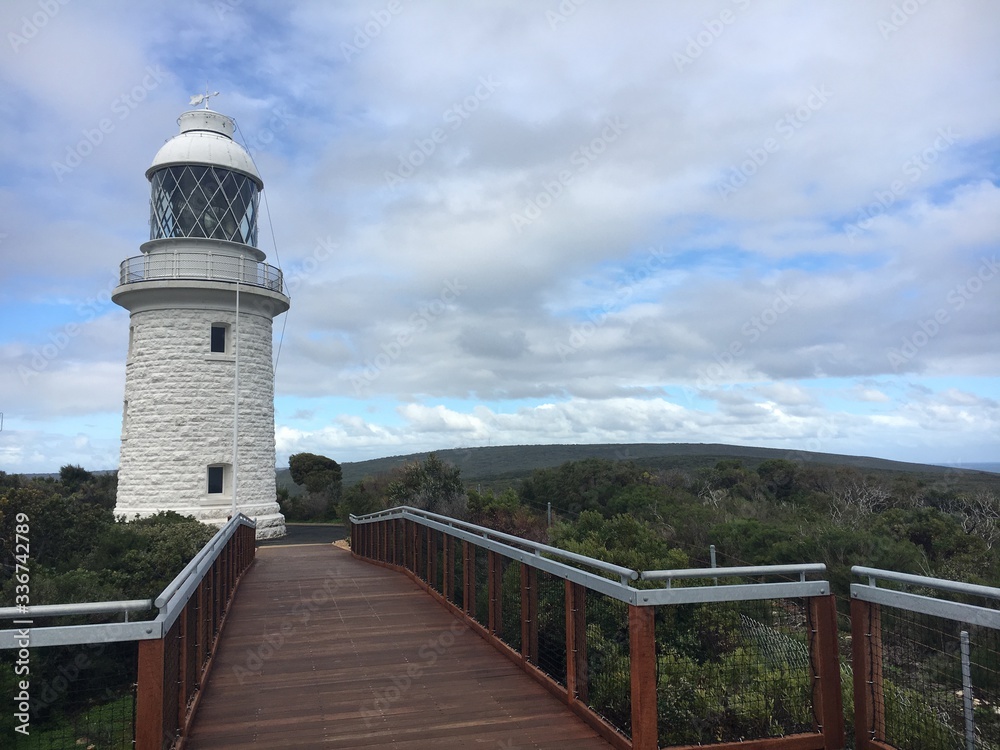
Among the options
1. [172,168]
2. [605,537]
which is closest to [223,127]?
[172,168]

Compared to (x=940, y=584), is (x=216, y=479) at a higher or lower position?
higher

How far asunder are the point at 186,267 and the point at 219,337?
225 cm

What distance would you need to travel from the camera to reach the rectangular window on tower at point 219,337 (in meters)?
22.0

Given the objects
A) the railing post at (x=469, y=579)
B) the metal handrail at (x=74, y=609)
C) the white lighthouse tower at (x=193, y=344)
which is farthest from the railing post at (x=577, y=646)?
the white lighthouse tower at (x=193, y=344)

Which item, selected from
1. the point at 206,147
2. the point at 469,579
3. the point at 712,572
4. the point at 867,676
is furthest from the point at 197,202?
the point at 867,676

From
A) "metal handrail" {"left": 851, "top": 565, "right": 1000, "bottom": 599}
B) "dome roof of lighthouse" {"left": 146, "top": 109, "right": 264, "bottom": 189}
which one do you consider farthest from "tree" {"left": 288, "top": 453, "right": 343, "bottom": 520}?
"metal handrail" {"left": 851, "top": 565, "right": 1000, "bottom": 599}

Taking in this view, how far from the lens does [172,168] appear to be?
2092cm

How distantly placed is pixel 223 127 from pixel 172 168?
263cm

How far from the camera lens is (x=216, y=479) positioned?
848 inches

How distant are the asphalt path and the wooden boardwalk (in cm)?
1292

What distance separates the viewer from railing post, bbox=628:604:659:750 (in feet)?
13.9

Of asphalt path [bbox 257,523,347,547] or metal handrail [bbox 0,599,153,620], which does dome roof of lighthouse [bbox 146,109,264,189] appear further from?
metal handrail [bbox 0,599,153,620]

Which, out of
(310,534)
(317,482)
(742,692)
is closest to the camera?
(742,692)

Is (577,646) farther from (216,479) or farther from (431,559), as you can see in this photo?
(216,479)
